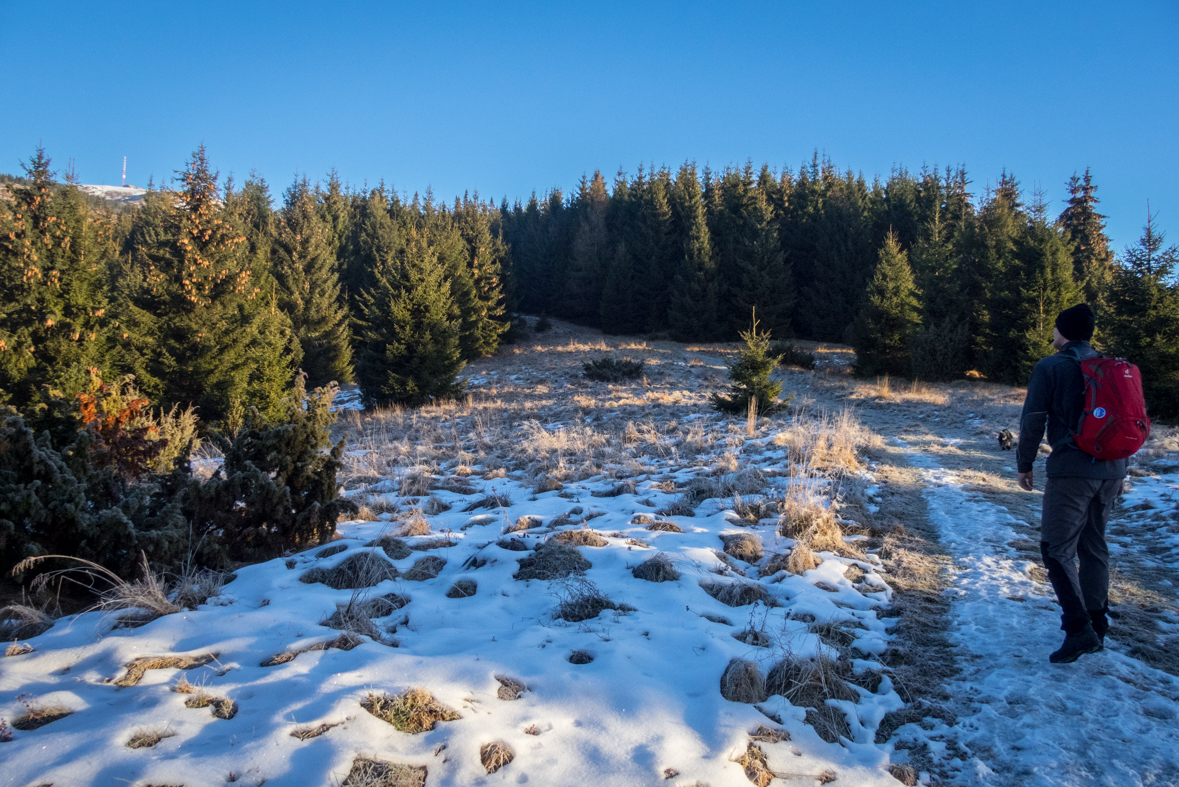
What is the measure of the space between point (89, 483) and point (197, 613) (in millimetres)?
1528

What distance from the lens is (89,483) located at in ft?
13.3

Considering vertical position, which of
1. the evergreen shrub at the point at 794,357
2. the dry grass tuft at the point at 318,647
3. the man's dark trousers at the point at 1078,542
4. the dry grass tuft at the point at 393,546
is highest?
the evergreen shrub at the point at 794,357

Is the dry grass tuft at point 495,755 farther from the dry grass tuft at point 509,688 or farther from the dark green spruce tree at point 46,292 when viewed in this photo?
the dark green spruce tree at point 46,292

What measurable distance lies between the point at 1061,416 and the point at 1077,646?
1.23 m

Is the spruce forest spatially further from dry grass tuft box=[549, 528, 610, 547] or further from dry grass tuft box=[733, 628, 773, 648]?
dry grass tuft box=[733, 628, 773, 648]

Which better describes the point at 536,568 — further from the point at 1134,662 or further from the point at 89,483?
the point at 1134,662

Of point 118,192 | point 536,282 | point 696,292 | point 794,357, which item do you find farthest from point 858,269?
point 118,192

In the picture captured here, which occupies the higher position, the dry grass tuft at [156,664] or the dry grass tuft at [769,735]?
the dry grass tuft at [156,664]

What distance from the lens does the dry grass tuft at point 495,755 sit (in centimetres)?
221

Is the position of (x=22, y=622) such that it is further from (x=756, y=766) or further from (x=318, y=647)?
(x=756, y=766)

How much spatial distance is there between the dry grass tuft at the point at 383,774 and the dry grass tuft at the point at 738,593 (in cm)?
230

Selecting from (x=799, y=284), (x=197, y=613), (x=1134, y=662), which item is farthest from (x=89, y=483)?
(x=799, y=284)

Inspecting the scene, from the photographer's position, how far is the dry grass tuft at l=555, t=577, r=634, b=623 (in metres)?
3.57

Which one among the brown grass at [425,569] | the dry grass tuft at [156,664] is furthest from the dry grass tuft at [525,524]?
the dry grass tuft at [156,664]
